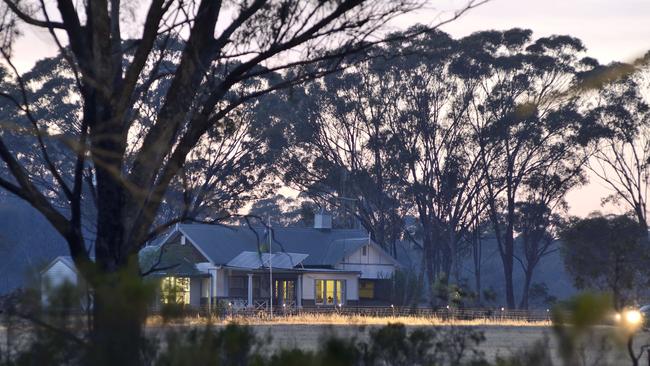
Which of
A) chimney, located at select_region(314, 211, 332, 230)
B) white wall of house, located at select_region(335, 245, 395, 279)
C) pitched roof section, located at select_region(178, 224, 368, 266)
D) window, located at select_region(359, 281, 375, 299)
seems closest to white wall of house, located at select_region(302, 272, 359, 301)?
white wall of house, located at select_region(335, 245, 395, 279)

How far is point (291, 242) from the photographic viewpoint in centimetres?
4944

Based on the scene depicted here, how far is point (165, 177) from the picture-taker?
9.09 metres

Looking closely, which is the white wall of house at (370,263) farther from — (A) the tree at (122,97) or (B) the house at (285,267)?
(A) the tree at (122,97)

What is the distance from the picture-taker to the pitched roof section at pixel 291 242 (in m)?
48.5

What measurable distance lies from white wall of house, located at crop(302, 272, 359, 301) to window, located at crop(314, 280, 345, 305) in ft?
0.64

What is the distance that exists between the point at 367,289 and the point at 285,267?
5600mm

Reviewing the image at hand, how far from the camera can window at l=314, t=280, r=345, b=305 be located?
48438 millimetres

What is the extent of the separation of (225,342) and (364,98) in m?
42.0

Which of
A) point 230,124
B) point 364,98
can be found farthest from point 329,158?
point 230,124

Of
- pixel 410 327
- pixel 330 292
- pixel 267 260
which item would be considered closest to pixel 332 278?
pixel 330 292

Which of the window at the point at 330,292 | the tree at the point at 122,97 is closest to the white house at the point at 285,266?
the window at the point at 330,292

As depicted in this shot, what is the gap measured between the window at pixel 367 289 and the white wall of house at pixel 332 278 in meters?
1.00

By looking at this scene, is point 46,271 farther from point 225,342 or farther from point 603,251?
point 603,251

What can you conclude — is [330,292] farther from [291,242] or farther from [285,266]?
[285,266]
